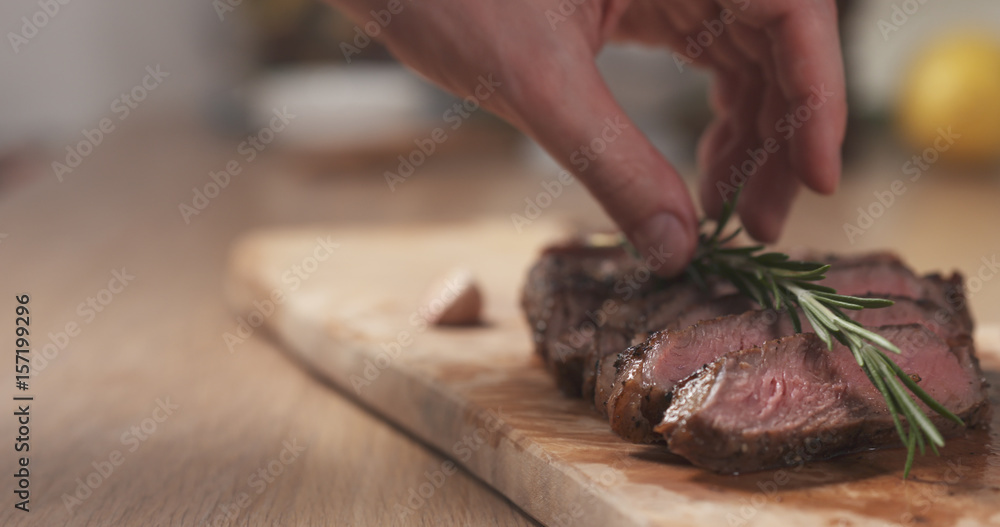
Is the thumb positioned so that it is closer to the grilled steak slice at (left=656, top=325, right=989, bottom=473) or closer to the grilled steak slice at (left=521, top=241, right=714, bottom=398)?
the grilled steak slice at (left=521, top=241, right=714, bottom=398)

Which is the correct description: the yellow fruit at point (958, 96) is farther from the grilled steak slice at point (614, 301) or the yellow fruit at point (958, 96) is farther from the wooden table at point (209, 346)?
the grilled steak slice at point (614, 301)

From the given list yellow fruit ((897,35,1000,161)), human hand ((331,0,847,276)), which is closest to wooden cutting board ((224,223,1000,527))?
human hand ((331,0,847,276))

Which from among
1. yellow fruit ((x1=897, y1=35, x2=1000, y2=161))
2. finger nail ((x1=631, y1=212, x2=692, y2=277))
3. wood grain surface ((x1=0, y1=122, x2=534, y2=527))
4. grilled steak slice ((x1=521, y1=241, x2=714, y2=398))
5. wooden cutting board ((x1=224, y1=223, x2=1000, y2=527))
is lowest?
wood grain surface ((x1=0, y1=122, x2=534, y2=527))

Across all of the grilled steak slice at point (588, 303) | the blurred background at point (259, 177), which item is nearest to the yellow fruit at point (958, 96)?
the blurred background at point (259, 177)

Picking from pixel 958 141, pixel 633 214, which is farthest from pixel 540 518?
pixel 958 141

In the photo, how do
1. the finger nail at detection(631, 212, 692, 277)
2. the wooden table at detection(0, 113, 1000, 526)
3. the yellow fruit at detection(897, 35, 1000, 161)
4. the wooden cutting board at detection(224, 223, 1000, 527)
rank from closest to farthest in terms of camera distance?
the wooden cutting board at detection(224, 223, 1000, 527)
the wooden table at detection(0, 113, 1000, 526)
the finger nail at detection(631, 212, 692, 277)
the yellow fruit at detection(897, 35, 1000, 161)

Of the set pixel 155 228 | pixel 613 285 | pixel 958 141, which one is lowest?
pixel 155 228

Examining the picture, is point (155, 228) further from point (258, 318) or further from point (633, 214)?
point (633, 214)
